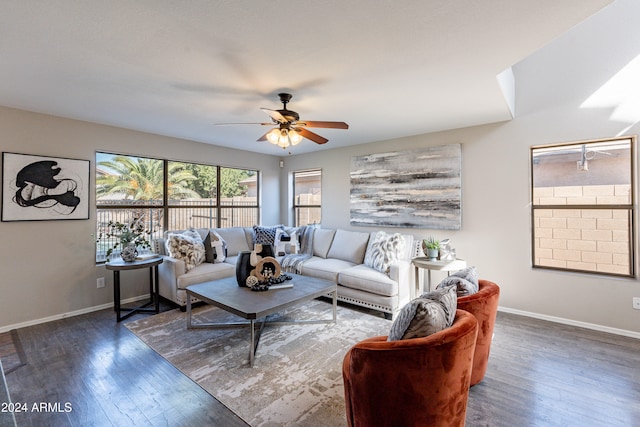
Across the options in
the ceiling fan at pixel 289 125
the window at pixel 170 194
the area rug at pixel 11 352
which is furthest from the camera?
the window at pixel 170 194

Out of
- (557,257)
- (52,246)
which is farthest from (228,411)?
(557,257)

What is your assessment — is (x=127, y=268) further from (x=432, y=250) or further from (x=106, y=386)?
(x=432, y=250)

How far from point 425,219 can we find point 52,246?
4.83m

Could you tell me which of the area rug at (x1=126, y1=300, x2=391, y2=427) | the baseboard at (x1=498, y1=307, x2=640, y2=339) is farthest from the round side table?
the baseboard at (x1=498, y1=307, x2=640, y2=339)

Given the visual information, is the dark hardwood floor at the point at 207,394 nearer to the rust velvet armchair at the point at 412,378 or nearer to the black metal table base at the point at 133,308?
the black metal table base at the point at 133,308

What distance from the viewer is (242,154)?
540 cm

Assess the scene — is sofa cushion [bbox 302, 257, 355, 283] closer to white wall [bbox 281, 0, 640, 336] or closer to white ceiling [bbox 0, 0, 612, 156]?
white wall [bbox 281, 0, 640, 336]

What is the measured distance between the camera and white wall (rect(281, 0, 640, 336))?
2748 mm

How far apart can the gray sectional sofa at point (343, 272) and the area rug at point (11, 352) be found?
4.55ft

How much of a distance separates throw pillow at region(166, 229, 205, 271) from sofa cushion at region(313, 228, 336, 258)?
5.84 ft

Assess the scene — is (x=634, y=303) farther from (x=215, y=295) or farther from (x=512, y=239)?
(x=215, y=295)

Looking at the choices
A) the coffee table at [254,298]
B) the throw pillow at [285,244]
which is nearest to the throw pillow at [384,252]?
the coffee table at [254,298]

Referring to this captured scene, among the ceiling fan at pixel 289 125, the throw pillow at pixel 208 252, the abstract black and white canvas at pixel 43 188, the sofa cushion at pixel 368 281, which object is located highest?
the ceiling fan at pixel 289 125

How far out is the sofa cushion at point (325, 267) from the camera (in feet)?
12.5
